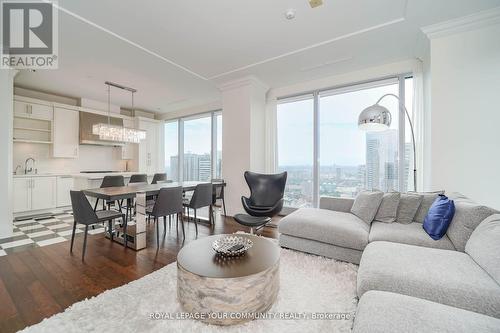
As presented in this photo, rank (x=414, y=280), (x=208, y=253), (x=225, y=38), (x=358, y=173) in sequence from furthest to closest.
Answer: (x=358, y=173) < (x=225, y=38) < (x=208, y=253) < (x=414, y=280)

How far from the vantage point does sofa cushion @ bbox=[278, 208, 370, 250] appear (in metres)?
2.24

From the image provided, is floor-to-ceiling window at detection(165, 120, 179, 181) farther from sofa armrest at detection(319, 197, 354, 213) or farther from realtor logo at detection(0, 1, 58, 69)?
sofa armrest at detection(319, 197, 354, 213)

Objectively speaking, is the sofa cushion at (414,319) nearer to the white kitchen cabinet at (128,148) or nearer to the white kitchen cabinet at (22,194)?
the white kitchen cabinet at (22,194)

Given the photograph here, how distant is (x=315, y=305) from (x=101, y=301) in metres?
1.73

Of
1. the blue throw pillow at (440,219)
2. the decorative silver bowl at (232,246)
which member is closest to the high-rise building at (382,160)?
the blue throw pillow at (440,219)

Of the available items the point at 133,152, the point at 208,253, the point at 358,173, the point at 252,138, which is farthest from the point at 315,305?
the point at 133,152

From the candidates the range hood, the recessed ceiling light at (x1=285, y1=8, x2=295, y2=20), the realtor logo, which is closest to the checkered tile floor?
the range hood

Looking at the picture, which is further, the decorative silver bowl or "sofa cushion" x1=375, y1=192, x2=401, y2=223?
"sofa cushion" x1=375, y1=192, x2=401, y2=223

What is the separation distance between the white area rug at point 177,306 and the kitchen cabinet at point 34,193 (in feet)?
13.9

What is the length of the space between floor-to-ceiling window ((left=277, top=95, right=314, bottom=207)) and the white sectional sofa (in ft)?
6.81

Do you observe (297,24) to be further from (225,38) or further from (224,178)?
(224,178)

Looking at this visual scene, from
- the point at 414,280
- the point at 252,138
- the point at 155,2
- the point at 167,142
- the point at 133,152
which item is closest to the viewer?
the point at 414,280

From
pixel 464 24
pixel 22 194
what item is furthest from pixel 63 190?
pixel 464 24

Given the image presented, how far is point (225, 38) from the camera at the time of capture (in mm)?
2986
